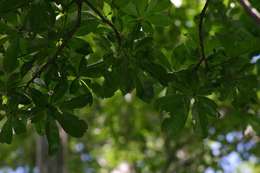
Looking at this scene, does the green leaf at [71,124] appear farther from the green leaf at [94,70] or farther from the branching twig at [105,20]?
the branching twig at [105,20]

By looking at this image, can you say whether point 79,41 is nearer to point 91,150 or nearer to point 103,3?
point 103,3

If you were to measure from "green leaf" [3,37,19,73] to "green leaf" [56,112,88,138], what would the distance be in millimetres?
188

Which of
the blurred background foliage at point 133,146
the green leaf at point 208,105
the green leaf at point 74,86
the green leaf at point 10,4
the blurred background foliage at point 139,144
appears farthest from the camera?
the blurred background foliage at point 133,146

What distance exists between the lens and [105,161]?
6285mm

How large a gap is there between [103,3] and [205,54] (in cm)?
39

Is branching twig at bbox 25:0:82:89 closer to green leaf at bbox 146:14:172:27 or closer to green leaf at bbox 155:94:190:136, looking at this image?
green leaf at bbox 146:14:172:27

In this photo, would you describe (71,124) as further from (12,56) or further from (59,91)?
(12,56)

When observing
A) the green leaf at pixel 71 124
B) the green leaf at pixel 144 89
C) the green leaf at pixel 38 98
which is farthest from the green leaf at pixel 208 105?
the green leaf at pixel 38 98

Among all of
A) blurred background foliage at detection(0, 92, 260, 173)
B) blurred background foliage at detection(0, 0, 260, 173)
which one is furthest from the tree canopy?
blurred background foliage at detection(0, 92, 260, 173)

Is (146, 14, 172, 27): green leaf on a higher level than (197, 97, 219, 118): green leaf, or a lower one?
higher

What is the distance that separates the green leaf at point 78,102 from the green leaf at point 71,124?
24 mm

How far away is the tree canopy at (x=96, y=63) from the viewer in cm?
155

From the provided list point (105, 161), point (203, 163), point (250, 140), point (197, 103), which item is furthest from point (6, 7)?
point (105, 161)

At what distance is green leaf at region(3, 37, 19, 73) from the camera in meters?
1.54
